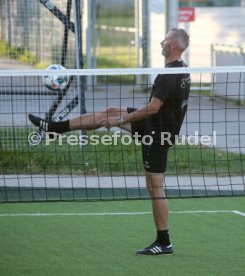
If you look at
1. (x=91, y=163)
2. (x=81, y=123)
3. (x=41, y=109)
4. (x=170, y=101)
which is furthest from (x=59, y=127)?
(x=41, y=109)

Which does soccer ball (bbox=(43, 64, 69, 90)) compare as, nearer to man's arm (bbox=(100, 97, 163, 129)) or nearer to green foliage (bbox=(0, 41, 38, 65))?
green foliage (bbox=(0, 41, 38, 65))

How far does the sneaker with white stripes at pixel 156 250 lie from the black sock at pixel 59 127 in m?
1.32

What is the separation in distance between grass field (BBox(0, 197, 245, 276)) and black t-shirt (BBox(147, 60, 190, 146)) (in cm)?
116

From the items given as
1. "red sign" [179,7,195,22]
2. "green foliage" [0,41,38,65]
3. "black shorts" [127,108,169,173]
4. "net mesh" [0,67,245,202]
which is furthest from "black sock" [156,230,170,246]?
"red sign" [179,7,195,22]

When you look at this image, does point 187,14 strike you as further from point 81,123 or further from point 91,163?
point 81,123

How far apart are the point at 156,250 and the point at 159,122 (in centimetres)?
117

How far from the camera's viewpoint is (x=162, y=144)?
8680 millimetres

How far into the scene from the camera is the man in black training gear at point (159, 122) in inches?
337

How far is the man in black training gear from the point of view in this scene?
8570 mm

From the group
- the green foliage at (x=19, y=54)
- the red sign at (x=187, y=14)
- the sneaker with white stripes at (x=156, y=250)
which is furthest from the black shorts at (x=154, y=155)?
the red sign at (x=187, y=14)

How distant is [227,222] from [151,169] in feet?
6.64

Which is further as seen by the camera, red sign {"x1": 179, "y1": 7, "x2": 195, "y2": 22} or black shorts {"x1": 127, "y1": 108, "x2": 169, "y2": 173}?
red sign {"x1": 179, "y1": 7, "x2": 195, "y2": 22}

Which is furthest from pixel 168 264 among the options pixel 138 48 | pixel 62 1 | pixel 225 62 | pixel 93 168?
pixel 138 48

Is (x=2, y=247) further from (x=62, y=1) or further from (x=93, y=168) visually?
(x=62, y=1)
